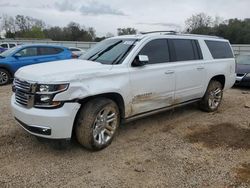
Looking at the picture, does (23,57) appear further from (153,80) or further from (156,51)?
(153,80)

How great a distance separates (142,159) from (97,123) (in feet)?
2.87

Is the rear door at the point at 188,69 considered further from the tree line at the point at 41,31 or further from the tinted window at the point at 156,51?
the tree line at the point at 41,31

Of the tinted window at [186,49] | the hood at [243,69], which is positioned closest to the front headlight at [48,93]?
the tinted window at [186,49]

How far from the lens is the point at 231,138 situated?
5.66m

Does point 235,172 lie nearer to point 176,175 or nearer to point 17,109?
point 176,175

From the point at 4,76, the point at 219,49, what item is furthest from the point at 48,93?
the point at 4,76

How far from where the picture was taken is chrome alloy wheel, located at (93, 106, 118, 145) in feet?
15.5

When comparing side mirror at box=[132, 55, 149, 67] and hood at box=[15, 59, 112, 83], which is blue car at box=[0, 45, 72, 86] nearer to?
hood at box=[15, 59, 112, 83]

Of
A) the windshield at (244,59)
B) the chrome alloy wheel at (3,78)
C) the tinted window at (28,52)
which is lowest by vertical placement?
the chrome alloy wheel at (3,78)

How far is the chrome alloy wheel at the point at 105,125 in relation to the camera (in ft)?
15.5

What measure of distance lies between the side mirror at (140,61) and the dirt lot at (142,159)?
4.36 feet

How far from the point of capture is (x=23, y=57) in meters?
11.7

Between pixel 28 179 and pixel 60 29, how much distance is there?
6912cm

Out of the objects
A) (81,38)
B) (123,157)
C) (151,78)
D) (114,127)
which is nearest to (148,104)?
(151,78)
